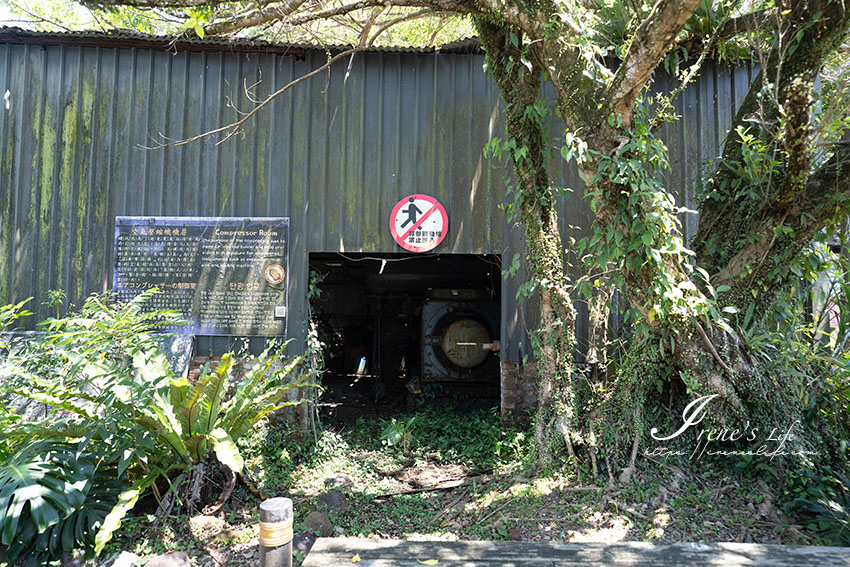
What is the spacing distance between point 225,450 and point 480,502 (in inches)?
85.3

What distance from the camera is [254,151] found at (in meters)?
6.33

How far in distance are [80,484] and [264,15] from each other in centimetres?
412

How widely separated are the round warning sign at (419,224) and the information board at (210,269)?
1.26 m

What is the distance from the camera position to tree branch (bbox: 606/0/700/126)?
143 inches

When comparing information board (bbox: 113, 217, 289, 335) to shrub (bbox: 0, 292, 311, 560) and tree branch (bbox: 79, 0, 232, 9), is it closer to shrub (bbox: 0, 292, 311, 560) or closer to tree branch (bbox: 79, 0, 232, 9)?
shrub (bbox: 0, 292, 311, 560)

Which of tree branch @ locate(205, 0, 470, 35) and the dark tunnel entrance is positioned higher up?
tree branch @ locate(205, 0, 470, 35)

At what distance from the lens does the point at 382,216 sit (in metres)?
6.28

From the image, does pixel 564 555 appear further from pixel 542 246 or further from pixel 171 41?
pixel 171 41

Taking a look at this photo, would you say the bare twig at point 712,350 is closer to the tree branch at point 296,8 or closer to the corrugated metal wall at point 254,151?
the corrugated metal wall at point 254,151

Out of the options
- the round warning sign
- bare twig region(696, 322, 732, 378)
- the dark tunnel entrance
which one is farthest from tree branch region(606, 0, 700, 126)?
the dark tunnel entrance

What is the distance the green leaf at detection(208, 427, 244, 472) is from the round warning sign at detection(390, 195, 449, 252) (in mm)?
2864

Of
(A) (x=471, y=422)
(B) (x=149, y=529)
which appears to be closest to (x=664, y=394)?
(A) (x=471, y=422)

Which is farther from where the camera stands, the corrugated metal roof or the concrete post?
the corrugated metal roof

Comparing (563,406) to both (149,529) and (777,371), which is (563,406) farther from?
(149,529)
